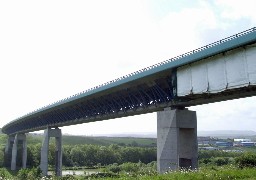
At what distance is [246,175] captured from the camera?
20641 millimetres

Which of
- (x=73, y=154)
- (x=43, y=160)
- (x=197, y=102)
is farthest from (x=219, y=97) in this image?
(x=73, y=154)

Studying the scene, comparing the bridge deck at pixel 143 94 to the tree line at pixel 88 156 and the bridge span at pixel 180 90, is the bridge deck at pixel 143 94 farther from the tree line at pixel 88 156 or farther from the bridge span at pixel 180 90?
the tree line at pixel 88 156

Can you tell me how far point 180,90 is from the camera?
104 feet

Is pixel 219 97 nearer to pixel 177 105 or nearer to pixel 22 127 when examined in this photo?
pixel 177 105

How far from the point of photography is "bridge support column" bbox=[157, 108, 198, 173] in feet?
112

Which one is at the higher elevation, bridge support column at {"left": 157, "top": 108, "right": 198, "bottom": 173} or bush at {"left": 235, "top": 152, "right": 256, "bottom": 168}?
bridge support column at {"left": 157, "top": 108, "right": 198, "bottom": 173}

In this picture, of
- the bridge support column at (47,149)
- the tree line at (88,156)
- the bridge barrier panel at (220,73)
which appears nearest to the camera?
the bridge barrier panel at (220,73)

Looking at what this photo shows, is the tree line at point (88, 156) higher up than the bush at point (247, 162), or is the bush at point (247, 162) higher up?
the bush at point (247, 162)

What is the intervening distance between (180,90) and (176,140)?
6.08m

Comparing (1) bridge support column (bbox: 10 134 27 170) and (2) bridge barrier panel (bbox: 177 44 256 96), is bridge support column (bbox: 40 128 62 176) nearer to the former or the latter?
(1) bridge support column (bbox: 10 134 27 170)

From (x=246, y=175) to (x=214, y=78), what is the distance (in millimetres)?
9641

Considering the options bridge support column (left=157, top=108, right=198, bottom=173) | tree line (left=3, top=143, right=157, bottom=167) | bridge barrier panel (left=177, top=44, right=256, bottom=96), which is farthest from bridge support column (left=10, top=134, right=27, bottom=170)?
bridge barrier panel (left=177, top=44, right=256, bottom=96)

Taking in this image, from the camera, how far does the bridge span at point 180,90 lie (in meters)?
25.1

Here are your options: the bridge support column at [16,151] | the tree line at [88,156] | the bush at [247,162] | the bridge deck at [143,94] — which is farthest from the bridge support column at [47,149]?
the bush at [247,162]
